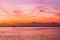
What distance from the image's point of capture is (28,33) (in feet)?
2.23

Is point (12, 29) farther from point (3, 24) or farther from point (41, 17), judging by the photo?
point (41, 17)

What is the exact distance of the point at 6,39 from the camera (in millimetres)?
670

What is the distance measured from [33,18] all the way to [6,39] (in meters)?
0.17

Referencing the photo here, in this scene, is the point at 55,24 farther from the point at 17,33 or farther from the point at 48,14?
the point at 17,33

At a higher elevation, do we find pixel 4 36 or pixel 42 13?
pixel 42 13

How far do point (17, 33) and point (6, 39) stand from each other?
0.06m

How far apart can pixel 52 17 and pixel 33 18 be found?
10 cm

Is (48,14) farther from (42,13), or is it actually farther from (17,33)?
(17,33)

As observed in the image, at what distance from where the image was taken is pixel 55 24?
0.69 meters

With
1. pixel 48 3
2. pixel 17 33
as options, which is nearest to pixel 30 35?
pixel 17 33

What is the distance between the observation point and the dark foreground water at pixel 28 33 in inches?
26.5

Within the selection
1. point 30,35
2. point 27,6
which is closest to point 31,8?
point 27,6

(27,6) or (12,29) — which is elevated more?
(27,6)

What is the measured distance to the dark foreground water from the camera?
67cm
